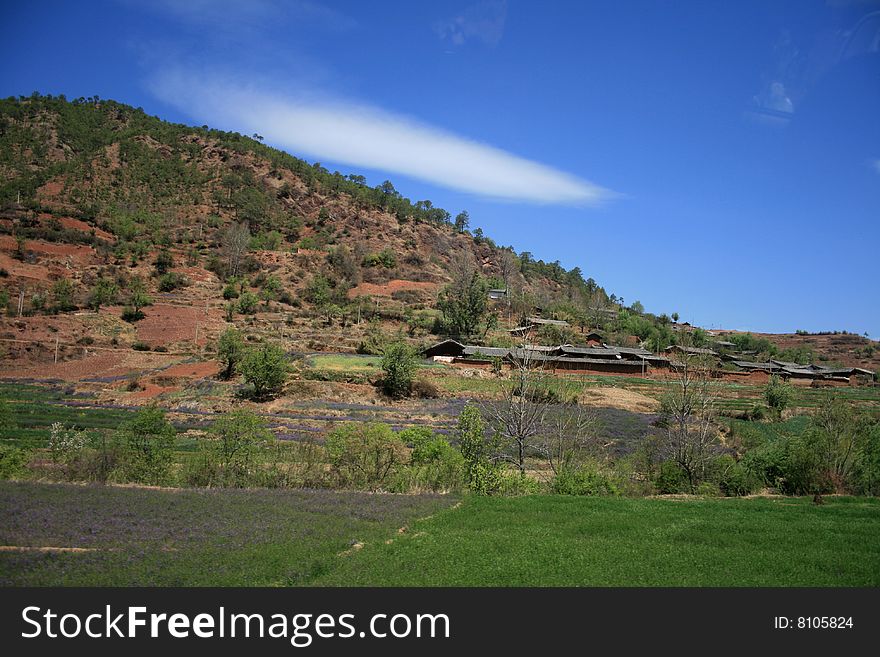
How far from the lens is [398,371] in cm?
4828

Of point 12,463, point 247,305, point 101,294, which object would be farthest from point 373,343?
point 12,463

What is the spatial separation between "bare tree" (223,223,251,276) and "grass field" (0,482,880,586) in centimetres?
7722

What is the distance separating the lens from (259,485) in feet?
63.5

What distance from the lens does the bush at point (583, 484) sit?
768 inches

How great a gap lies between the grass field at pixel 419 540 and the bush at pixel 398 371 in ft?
103

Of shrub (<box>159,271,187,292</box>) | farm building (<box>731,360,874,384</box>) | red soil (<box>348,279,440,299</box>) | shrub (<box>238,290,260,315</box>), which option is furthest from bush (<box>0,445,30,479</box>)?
farm building (<box>731,360,874,384</box>)

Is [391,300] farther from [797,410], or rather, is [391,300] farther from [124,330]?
[797,410]

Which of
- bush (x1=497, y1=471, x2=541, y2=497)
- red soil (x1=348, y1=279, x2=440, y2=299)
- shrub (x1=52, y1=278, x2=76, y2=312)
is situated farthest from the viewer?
red soil (x1=348, y1=279, x2=440, y2=299)

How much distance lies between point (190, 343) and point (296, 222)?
→ 59.7 meters

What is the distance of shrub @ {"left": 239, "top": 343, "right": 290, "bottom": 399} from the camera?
144 ft

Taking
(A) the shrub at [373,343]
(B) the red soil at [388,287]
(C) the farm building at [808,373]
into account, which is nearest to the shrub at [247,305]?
(A) the shrub at [373,343]

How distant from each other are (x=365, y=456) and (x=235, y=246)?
78.6 m

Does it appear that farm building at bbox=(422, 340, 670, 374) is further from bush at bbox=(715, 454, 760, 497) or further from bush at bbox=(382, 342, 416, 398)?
bush at bbox=(715, 454, 760, 497)
